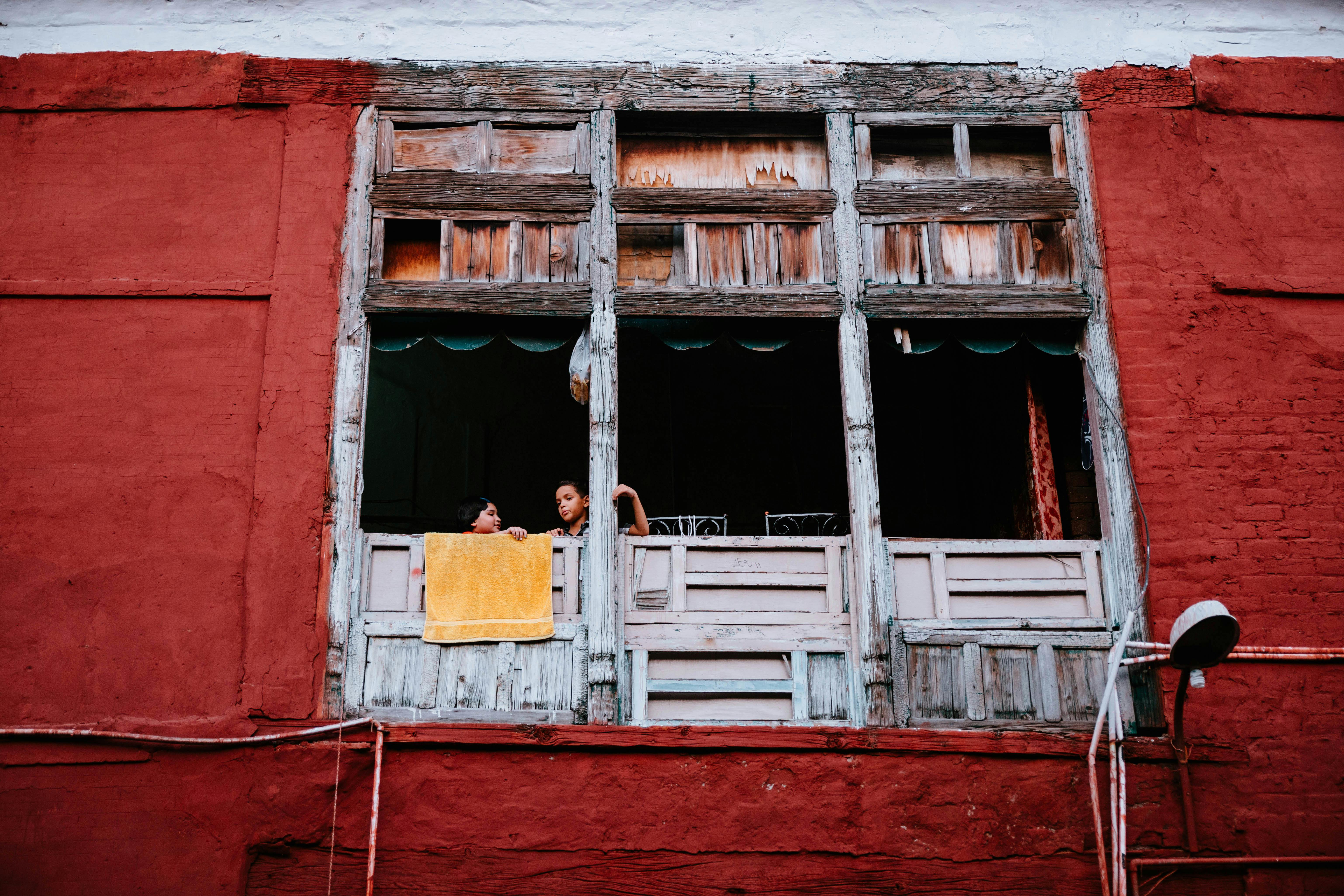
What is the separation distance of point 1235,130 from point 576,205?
4.19 metres

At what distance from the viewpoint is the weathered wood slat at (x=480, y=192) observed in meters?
6.80

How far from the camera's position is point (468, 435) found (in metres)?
11.2

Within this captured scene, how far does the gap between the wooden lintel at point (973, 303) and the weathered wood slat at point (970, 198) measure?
53cm

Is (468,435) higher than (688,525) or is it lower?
higher

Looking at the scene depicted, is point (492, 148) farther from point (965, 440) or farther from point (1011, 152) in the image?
point (965, 440)

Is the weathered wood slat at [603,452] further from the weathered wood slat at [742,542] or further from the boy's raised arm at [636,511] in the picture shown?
the weathered wood slat at [742,542]

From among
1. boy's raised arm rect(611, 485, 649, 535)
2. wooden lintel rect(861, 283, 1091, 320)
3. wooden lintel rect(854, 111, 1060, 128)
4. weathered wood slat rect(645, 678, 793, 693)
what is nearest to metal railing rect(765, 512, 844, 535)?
wooden lintel rect(861, 283, 1091, 320)

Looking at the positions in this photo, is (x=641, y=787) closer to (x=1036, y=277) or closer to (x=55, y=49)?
(x=1036, y=277)

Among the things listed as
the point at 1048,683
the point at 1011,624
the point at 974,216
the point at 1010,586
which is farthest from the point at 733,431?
the point at 1048,683

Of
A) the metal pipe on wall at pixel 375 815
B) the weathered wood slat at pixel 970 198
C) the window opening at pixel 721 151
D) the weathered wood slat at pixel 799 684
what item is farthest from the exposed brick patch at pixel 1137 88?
the metal pipe on wall at pixel 375 815

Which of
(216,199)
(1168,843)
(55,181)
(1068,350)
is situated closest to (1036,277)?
(1068,350)

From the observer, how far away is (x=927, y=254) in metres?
6.80

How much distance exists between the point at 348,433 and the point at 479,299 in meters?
1.10

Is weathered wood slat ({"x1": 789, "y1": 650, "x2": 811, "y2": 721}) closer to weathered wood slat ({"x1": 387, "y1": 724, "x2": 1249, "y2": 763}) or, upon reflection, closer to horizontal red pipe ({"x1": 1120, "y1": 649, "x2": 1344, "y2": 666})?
weathered wood slat ({"x1": 387, "y1": 724, "x2": 1249, "y2": 763})
